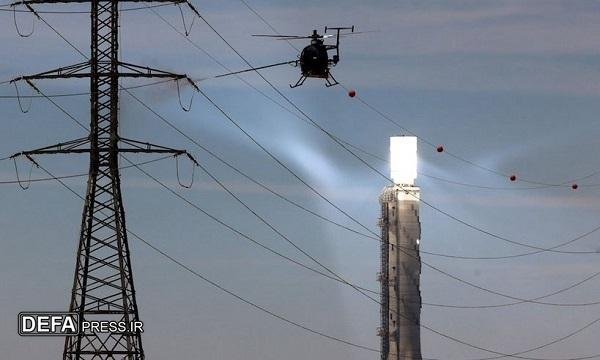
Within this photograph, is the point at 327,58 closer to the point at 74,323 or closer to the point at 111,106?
the point at 111,106

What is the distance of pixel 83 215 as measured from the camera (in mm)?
105375

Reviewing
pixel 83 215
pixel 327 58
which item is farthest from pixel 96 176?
pixel 327 58

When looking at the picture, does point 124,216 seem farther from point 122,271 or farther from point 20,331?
point 20,331

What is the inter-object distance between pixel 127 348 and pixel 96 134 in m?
13.7

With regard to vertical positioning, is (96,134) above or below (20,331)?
above

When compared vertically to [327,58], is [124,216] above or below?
below

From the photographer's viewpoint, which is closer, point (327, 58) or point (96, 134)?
point (96, 134)

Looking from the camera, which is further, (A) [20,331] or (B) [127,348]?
(A) [20,331]

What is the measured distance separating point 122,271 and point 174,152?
8340mm

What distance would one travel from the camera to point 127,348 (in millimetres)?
103938

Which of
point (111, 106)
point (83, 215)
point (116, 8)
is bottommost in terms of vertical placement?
point (83, 215)

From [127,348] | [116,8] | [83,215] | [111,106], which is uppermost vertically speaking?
[116,8]

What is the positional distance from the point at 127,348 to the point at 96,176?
1104 cm

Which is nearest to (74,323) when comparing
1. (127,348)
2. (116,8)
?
(127,348)
